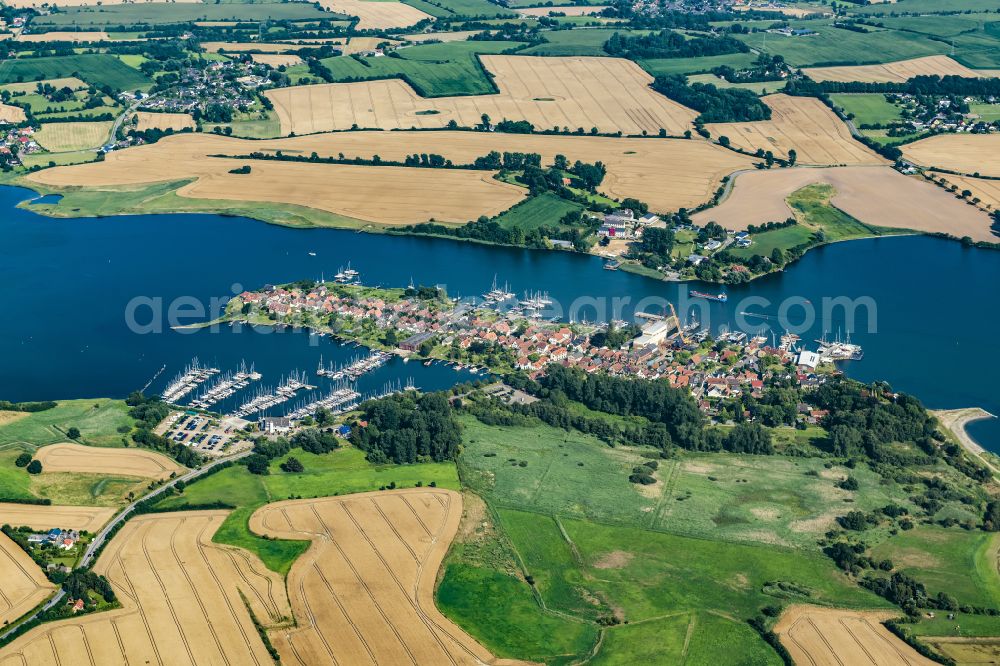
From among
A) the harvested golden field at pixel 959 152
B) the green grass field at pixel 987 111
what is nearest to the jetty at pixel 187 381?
the harvested golden field at pixel 959 152

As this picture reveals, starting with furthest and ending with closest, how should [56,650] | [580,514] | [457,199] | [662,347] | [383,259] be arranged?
[457,199], [383,259], [662,347], [580,514], [56,650]

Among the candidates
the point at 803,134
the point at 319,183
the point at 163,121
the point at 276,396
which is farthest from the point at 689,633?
the point at 163,121

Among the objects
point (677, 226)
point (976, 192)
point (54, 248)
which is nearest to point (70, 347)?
point (54, 248)

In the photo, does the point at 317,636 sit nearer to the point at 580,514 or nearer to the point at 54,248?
the point at 580,514

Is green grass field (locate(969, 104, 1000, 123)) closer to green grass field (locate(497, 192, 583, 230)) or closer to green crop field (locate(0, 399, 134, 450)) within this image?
green grass field (locate(497, 192, 583, 230))

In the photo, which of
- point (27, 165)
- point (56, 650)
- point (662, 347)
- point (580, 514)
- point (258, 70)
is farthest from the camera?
point (258, 70)

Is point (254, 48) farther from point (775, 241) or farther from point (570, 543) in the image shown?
point (570, 543)
